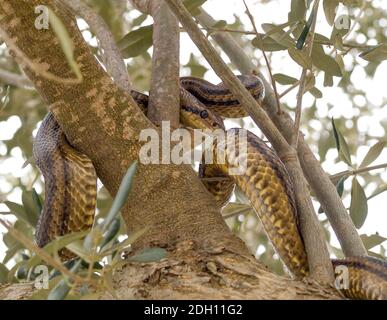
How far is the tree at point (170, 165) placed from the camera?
68.2 inches

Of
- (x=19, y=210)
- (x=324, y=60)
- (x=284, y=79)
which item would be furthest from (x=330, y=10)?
(x=19, y=210)

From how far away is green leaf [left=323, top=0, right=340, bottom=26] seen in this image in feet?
9.32

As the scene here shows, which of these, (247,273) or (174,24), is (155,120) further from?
(247,273)

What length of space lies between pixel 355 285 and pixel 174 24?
1332 mm

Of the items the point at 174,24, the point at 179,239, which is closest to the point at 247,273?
the point at 179,239

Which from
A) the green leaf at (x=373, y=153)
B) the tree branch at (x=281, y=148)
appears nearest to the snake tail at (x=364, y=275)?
the tree branch at (x=281, y=148)

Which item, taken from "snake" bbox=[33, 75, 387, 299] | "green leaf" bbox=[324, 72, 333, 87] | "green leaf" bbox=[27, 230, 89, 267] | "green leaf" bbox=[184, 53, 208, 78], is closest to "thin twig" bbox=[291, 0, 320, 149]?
"snake" bbox=[33, 75, 387, 299]

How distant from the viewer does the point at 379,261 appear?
2252 millimetres

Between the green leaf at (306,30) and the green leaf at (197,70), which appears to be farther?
the green leaf at (197,70)

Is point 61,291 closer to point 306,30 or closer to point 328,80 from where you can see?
point 306,30

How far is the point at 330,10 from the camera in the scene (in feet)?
9.38

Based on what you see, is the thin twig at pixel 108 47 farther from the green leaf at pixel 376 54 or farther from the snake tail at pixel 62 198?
the green leaf at pixel 376 54

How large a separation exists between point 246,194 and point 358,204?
2.00 ft

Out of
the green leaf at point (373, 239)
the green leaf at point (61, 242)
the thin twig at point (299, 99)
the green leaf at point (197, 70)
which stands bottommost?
the green leaf at point (61, 242)
